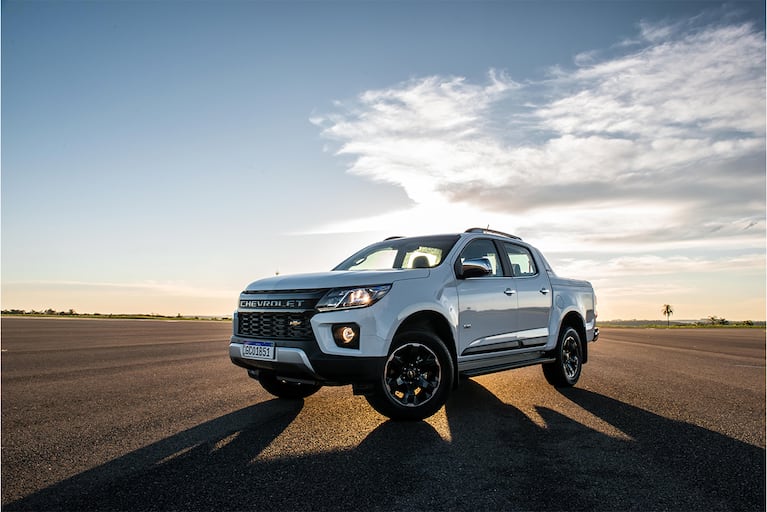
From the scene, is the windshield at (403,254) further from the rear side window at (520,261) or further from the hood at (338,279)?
the rear side window at (520,261)

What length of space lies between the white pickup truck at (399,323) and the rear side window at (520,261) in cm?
5

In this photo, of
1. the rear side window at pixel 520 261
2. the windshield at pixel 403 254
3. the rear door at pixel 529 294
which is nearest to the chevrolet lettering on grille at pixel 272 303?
the windshield at pixel 403 254

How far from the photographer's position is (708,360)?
12.9 meters

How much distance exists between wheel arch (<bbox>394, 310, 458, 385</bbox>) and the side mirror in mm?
664

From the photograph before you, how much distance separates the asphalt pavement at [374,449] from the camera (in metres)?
3.46

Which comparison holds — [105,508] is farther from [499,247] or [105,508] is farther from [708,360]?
[708,360]

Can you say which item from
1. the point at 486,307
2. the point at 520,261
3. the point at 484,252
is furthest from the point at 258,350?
the point at 520,261

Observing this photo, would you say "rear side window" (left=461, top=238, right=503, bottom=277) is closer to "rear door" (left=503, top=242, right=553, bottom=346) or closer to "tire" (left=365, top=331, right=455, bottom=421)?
"rear door" (left=503, top=242, right=553, bottom=346)

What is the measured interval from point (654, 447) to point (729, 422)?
1725 millimetres

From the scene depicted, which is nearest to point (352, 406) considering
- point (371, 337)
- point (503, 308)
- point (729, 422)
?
point (371, 337)

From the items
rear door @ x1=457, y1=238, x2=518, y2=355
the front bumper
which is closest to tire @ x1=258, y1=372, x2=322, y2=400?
the front bumper

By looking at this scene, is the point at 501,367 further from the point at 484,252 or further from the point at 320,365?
the point at 320,365

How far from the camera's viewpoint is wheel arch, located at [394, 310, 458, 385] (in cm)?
562

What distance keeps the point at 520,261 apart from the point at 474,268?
1879 millimetres
